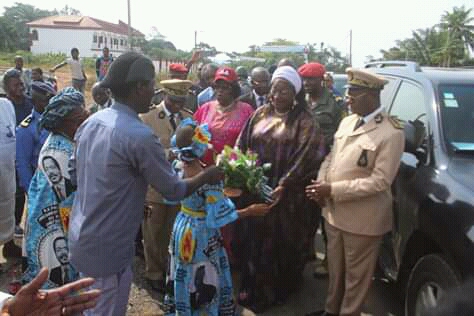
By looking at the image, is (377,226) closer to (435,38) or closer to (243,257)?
(243,257)

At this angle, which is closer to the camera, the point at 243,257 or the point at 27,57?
the point at 243,257

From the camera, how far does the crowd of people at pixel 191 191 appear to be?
2.36m

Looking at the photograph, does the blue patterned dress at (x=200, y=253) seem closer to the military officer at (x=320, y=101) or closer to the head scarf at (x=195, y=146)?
the head scarf at (x=195, y=146)

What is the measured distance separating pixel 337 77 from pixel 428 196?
8040 mm

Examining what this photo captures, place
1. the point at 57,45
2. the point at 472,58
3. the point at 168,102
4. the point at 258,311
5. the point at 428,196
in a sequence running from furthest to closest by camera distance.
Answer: the point at 57,45
the point at 472,58
the point at 168,102
the point at 258,311
the point at 428,196

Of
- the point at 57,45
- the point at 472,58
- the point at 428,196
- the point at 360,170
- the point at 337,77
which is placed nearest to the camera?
the point at 428,196

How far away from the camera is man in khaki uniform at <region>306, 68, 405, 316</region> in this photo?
119 inches

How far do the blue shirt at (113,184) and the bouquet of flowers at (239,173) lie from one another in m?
0.96

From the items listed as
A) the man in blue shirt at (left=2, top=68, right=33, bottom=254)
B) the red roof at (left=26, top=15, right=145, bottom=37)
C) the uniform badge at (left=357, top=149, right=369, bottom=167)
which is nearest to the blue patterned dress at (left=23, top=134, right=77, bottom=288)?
the uniform badge at (left=357, top=149, right=369, bottom=167)

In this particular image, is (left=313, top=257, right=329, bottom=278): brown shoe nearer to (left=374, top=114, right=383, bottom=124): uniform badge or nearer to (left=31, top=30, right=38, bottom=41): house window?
(left=374, top=114, right=383, bottom=124): uniform badge

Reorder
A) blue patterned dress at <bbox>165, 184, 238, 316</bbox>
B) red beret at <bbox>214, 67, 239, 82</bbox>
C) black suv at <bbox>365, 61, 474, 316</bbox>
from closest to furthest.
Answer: black suv at <bbox>365, 61, 474, 316</bbox> < blue patterned dress at <bbox>165, 184, 238, 316</bbox> < red beret at <bbox>214, 67, 239, 82</bbox>

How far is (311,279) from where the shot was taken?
4523 mm

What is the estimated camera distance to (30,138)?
13.8ft

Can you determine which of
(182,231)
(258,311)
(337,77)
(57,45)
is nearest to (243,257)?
(258,311)
